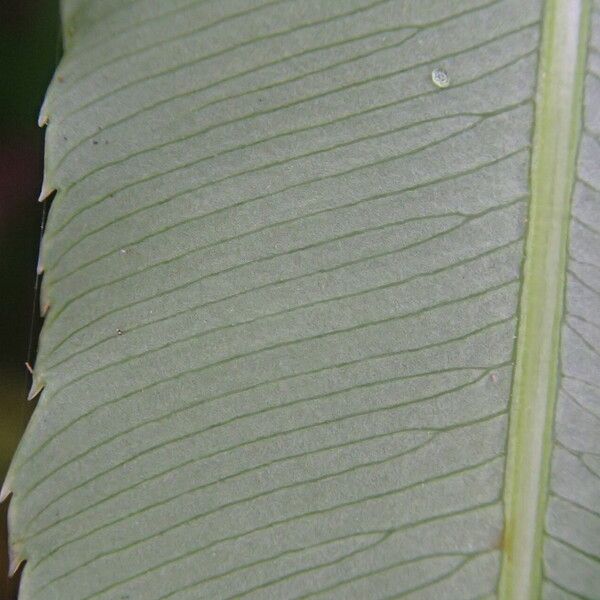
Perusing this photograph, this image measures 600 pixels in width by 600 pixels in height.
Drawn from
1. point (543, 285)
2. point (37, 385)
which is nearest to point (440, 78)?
point (543, 285)

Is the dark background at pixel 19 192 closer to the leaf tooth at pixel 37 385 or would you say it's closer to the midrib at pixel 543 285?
the leaf tooth at pixel 37 385

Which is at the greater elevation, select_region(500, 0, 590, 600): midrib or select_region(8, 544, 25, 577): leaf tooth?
select_region(500, 0, 590, 600): midrib

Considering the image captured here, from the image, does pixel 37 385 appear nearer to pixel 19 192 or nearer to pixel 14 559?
pixel 14 559

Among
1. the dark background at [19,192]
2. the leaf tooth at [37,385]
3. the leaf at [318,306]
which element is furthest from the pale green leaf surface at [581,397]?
the dark background at [19,192]

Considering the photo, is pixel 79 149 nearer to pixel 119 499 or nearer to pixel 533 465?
pixel 119 499

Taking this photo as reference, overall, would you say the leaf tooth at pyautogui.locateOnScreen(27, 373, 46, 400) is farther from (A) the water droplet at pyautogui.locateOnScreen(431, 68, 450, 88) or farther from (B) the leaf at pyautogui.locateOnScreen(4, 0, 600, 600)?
(A) the water droplet at pyautogui.locateOnScreen(431, 68, 450, 88)

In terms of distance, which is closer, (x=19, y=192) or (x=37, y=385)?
(x=37, y=385)

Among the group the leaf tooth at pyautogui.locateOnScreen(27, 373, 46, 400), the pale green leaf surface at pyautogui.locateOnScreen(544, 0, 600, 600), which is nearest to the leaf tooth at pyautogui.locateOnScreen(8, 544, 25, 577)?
the leaf tooth at pyautogui.locateOnScreen(27, 373, 46, 400)
